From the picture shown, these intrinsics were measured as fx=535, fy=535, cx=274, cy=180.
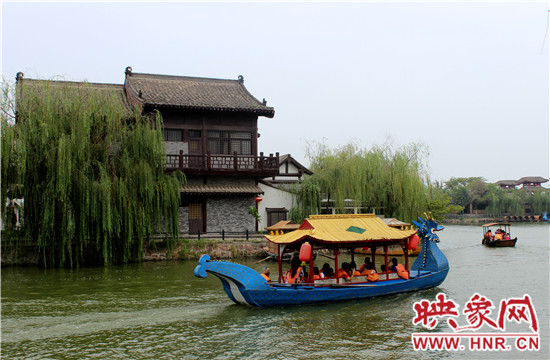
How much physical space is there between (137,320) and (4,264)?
1025 cm

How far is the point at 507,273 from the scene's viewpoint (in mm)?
17500

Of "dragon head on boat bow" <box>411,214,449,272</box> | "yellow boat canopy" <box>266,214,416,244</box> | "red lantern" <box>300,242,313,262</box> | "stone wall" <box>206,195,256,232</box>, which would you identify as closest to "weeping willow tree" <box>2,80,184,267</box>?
"stone wall" <box>206,195,256,232</box>

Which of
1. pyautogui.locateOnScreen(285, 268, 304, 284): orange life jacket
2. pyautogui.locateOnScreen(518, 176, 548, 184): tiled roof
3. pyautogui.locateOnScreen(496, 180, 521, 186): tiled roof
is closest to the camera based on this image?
pyautogui.locateOnScreen(285, 268, 304, 284): orange life jacket

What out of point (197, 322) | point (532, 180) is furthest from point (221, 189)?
point (532, 180)

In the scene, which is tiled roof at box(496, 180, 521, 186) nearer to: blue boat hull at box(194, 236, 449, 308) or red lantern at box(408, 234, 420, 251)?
red lantern at box(408, 234, 420, 251)

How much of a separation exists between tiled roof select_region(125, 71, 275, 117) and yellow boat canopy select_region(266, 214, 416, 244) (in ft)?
35.6

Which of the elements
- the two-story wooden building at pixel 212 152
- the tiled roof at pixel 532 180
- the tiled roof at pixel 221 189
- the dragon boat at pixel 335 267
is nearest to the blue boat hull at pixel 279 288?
the dragon boat at pixel 335 267

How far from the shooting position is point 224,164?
2247 centimetres

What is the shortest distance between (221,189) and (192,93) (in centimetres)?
476

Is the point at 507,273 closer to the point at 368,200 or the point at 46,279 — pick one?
the point at 368,200

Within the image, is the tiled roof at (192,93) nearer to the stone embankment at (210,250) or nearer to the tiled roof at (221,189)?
the tiled roof at (221,189)

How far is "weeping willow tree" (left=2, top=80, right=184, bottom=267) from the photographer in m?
16.9

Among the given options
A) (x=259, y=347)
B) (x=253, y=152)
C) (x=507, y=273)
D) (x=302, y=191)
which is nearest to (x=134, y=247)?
(x=253, y=152)

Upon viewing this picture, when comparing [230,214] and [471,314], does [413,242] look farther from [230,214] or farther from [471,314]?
[230,214]
